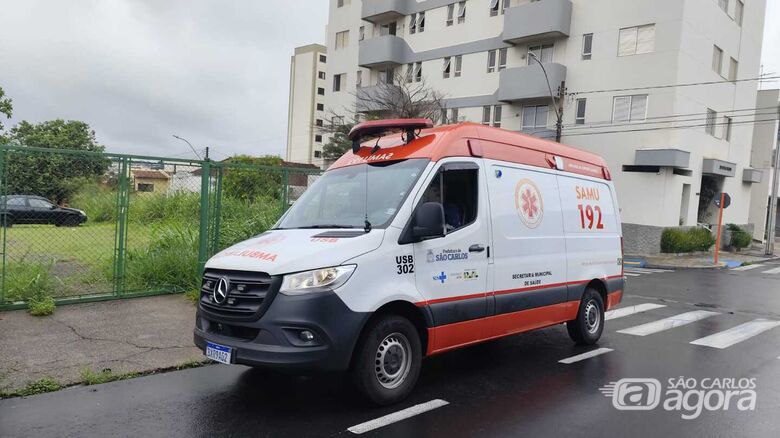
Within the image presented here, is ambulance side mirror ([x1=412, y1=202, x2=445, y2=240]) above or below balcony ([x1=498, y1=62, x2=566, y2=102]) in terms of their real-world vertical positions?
below

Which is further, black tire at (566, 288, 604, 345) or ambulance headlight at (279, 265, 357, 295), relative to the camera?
black tire at (566, 288, 604, 345)

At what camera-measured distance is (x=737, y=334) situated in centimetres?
898

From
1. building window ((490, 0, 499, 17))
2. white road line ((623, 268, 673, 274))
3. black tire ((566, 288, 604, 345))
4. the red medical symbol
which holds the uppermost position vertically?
building window ((490, 0, 499, 17))

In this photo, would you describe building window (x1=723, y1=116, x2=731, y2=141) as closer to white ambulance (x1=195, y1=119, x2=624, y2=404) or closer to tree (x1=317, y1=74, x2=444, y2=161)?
tree (x1=317, y1=74, x2=444, y2=161)

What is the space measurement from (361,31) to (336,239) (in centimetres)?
3751

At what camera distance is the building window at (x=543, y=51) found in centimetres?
2841

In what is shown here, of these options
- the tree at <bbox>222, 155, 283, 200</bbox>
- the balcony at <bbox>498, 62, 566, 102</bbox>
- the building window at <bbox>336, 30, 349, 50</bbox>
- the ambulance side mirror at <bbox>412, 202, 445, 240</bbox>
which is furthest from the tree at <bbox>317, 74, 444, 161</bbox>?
the ambulance side mirror at <bbox>412, 202, 445, 240</bbox>

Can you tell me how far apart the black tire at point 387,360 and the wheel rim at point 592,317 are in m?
3.37

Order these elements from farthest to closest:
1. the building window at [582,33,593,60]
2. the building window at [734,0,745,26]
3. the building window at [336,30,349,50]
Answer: the building window at [336,30,349,50], the building window at [734,0,745,26], the building window at [582,33,593,60]

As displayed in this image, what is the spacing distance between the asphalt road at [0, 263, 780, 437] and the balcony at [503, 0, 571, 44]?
72.5 ft

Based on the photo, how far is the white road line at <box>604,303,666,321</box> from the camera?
33.7 feet

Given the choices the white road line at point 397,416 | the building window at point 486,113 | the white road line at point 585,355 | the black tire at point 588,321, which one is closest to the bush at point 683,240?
the building window at point 486,113

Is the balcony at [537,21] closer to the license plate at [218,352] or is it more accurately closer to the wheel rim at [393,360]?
the wheel rim at [393,360]

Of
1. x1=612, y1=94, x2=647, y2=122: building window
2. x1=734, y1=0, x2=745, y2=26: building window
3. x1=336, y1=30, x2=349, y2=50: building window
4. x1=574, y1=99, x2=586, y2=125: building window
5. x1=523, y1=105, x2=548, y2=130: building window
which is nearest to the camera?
x1=612, y1=94, x2=647, y2=122: building window
